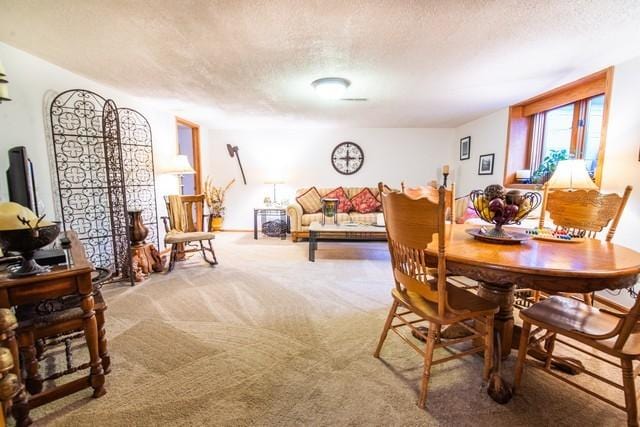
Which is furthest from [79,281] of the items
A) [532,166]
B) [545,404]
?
[532,166]

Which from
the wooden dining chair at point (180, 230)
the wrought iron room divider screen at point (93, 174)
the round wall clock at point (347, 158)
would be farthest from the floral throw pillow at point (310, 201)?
the wrought iron room divider screen at point (93, 174)

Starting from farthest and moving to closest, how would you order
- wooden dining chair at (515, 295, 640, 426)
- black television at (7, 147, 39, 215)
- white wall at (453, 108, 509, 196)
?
white wall at (453, 108, 509, 196)
black television at (7, 147, 39, 215)
wooden dining chair at (515, 295, 640, 426)

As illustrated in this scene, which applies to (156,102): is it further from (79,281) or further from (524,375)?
(524,375)

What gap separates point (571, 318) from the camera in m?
1.35

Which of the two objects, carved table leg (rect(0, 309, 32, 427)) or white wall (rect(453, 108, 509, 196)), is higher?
white wall (rect(453, 108, 509, 196))

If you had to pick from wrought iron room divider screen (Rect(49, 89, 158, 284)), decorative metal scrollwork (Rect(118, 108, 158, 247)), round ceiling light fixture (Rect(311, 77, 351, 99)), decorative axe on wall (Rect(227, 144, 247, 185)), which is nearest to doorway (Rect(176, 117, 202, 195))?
decorative axe on wall (Rect(227, 144, 247, 185))

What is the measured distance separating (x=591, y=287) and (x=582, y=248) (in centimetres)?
51

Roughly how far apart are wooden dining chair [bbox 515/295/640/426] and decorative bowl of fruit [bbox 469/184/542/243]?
0.40 meters

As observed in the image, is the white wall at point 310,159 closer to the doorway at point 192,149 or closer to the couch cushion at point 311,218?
the doorway at point 192,149

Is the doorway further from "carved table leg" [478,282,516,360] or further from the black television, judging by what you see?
"carved table leg" [478,282,516,360]

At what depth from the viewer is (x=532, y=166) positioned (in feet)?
12.8

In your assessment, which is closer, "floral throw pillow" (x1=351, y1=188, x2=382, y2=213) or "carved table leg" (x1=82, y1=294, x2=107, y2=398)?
"carved table leg" (x1=82, y1=294, x2=107, y2=398)

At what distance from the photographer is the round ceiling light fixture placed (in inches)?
110

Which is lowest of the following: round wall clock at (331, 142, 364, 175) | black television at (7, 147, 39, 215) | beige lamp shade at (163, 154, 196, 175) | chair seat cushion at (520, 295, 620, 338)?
chair seat cushion at (520, 295, 620, 338)
